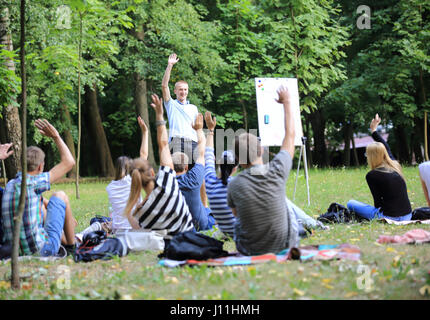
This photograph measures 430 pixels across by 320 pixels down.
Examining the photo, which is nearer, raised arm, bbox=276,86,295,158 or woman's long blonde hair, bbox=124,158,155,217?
raised arm, bbox=276,86,295,158

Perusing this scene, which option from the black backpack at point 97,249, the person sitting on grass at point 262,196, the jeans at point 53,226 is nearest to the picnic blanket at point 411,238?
the person sitting on grass at point 262,196

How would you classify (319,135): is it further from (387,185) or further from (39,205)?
(39,205)

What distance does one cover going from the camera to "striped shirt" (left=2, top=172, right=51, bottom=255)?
16.6 feet

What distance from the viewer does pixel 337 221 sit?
7500 mm

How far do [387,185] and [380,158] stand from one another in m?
0.40

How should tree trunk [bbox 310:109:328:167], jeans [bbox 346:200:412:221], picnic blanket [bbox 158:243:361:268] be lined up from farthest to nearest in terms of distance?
1. tree trunk [bbox 310:109:328:167]
2. jeans [bbox 346:200:412:221]
3. picnic blanket [bbox 158:243:361:268]

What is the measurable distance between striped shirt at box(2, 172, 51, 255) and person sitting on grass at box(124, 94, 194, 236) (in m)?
0.92

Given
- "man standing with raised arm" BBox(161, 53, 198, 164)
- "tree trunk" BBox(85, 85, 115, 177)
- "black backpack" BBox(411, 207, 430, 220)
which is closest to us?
"black backpack" BBox(411, 207, 430, 220)

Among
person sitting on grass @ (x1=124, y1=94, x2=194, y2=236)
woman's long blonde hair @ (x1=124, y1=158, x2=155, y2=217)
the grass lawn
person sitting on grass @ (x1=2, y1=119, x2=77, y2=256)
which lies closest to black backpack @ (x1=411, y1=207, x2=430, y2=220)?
the grass lawn

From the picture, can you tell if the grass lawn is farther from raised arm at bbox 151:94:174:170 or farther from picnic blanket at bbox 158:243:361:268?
raised arm at bbox 151:94:174:170

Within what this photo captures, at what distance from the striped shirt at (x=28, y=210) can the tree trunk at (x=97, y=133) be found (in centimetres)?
1693

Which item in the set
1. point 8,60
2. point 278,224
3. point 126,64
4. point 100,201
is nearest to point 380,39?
point 126,64

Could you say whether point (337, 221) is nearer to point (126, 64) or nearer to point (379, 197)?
point (379, 197)

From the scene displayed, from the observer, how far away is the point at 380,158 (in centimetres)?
707
